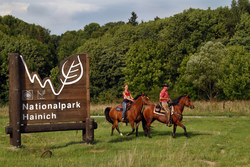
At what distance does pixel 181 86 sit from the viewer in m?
61.3

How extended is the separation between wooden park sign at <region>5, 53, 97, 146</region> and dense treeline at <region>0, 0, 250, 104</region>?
40.0m

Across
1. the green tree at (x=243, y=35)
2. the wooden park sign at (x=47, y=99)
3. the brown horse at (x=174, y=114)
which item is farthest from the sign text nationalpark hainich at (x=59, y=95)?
the green tree at (x=243, y=35)

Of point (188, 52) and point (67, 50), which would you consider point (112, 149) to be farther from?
point (67, 50)

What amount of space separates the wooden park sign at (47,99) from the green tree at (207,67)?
44760 millimetres

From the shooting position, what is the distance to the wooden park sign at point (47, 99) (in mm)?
11797

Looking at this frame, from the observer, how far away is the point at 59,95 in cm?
1261

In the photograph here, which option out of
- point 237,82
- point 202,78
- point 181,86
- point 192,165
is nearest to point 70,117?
point 192,165

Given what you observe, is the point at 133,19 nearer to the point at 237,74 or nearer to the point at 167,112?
the point at 237,74

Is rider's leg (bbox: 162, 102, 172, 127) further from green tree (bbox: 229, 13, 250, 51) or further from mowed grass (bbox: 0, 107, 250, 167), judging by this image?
green tree (bbox: 229, 13, 250, 51)

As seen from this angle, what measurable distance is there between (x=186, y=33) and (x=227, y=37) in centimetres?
918

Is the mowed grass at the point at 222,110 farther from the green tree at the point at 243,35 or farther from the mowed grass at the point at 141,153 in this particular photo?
the green tree at the point at 243,35

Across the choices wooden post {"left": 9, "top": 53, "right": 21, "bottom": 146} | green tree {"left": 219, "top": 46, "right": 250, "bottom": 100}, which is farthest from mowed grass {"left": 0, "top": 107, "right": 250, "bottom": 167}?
green tree {"left": 219, "top": 46, "right": 250, "bottom": 100}

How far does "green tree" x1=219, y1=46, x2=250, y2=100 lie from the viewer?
47656 millimetres

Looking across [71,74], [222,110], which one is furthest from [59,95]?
[222,110]
